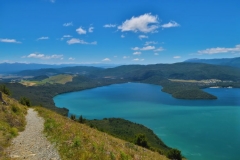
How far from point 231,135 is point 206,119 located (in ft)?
112

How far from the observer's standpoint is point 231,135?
101125 millimetres

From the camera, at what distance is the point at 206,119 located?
443ft

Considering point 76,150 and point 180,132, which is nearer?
point 76,150

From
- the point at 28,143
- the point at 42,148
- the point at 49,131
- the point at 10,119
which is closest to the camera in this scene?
the point at 42,148

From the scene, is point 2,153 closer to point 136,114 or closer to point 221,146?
point 221,146

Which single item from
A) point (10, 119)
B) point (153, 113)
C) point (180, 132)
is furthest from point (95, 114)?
point (10, 119)

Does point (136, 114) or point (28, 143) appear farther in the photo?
point (136, 114)

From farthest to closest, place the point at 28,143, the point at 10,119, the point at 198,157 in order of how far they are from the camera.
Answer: the point at 198,157
the point at 10,119
the point at 28,143

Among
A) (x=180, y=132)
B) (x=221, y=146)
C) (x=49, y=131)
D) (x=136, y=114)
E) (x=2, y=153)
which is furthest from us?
(x=136, y=114)

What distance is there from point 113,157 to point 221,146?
288 feet

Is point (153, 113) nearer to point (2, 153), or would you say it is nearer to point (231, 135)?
point (231, 135)

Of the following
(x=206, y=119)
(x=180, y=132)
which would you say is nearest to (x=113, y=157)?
(x=180, y=132)

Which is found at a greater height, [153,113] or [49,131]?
[49,131]

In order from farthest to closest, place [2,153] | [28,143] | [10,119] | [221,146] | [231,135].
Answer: [231,135] < [221,146] < [10,119] < [28,143] < [2,153]
